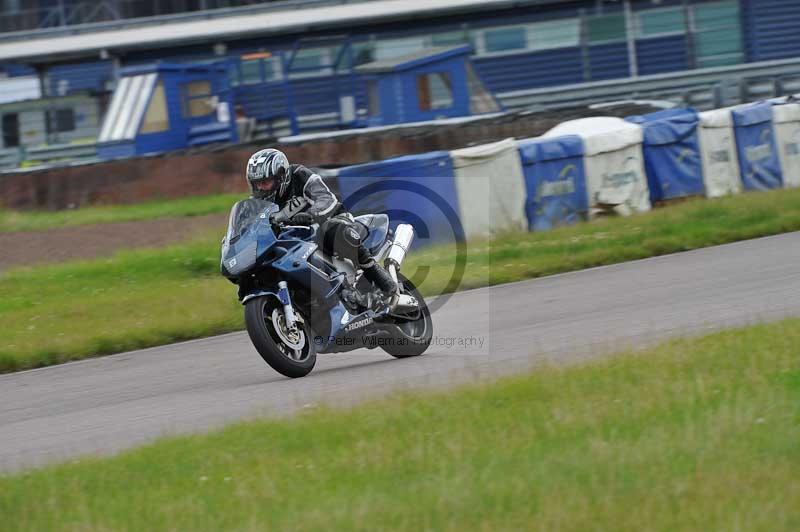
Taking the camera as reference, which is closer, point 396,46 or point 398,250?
point 398,250

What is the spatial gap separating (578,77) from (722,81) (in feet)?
28.7

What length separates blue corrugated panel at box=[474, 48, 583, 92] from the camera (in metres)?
35.2

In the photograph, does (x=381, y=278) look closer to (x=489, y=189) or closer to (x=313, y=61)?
(x=489, y=189)

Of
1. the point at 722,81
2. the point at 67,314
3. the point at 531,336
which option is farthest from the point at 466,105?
the point at 531,336

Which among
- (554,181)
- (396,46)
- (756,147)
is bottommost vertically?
(554,181)

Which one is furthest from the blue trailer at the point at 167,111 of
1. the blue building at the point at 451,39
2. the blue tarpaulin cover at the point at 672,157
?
the blue tarpaulin cover at the point at 672,157

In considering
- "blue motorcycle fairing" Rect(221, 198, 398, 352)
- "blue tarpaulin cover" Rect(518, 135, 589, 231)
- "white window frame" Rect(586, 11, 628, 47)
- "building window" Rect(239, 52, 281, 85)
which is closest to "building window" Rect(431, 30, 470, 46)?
"white window frame" Rect(586, 11, 628, 47)

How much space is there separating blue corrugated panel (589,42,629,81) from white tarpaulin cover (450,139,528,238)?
64.2 ft

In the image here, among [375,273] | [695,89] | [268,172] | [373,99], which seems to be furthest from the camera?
[373,99]

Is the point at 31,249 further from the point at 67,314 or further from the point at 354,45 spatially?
the point at 354,45

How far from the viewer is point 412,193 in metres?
15.5

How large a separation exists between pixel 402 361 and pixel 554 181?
755 cm

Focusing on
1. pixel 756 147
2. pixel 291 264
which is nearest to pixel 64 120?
pixel 756 147

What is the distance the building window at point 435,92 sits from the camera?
28.5 metres
